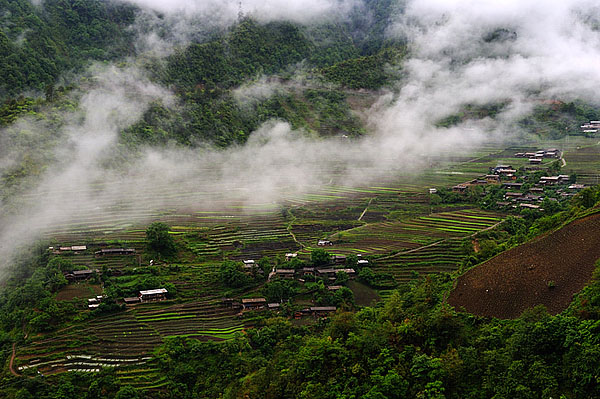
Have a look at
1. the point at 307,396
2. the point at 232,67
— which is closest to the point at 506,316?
the point at 307,396

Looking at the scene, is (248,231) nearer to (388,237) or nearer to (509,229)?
(388,237)

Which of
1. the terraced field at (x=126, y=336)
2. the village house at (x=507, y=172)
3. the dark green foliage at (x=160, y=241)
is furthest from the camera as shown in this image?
the village house at (x=507, y=172)

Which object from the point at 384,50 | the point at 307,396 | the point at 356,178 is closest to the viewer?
the point at 307,396

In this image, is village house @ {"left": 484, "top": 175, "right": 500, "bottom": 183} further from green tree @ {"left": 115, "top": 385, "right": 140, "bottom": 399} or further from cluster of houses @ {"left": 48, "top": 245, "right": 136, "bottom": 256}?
green tree @ {"left": 115, "top": 385, "right": 140, "bottom": 399}

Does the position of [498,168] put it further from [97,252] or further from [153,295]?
[97,252]

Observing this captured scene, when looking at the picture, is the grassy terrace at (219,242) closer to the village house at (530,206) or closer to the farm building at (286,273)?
the village house at (530,206)

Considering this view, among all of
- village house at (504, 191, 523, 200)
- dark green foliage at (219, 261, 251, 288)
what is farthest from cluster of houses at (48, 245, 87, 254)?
village house at (504, 191, 523, 200)

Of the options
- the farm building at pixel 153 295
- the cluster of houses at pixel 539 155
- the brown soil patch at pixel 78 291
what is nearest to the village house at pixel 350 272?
the farm building at pixel 153 295
